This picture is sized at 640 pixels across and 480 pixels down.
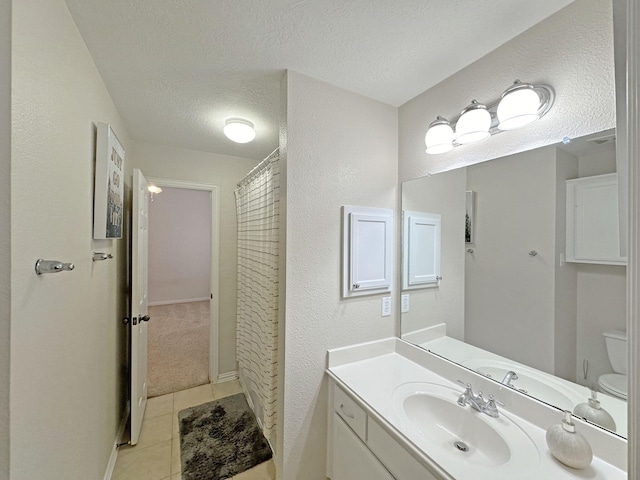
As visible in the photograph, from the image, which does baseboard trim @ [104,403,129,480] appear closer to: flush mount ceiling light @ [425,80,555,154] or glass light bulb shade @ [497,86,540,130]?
flush mount ceiling light @ [425,80,555,154]

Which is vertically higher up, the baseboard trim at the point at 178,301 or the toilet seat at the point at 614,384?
the toilet seat at the point at 614,384


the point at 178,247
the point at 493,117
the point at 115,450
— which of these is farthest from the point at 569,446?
the point at 178,247

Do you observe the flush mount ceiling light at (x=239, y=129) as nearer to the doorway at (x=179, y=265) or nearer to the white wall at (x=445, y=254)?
the white wall at (x=445, y=254)

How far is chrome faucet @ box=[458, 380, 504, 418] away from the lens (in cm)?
111

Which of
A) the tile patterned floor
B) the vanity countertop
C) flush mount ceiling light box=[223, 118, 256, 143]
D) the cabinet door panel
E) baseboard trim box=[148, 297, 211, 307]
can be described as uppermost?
flush mount ceiling light box=[223, 118, 256, 143]

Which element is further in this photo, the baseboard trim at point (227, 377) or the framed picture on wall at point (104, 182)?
the baseboard trim at point (227, 377)

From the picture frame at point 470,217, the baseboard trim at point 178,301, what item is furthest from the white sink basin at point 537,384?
the baseboard trim at point 178,301

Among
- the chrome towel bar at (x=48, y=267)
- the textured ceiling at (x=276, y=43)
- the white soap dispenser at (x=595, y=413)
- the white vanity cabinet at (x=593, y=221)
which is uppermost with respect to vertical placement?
the textured ceiling at (x=276, y=43)

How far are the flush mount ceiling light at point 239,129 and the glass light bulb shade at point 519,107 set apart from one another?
5.20 feet

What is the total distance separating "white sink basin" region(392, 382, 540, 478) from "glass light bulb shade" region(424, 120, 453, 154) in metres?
1.30

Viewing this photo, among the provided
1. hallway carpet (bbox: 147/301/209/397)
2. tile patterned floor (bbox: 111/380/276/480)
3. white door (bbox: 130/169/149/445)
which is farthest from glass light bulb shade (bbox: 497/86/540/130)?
hallway carpet (bbox: 147/301/209/397)

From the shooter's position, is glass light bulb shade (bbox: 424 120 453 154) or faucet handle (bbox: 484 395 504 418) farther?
glass light bulb shade (bbox: 424 120 453 154)

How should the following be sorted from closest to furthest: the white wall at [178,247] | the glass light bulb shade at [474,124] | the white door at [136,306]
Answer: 1. the glass light bulb shade at [474,124]
2. the white door at [136,306]
3. the white wall at [178,247]

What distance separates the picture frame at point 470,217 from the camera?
52.4 inches
